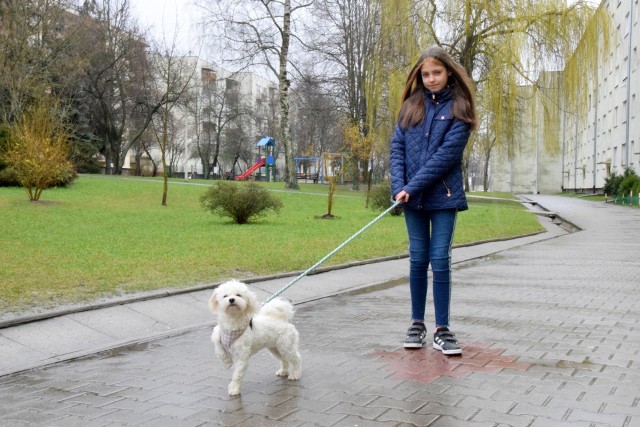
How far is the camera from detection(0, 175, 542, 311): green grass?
27.2ft

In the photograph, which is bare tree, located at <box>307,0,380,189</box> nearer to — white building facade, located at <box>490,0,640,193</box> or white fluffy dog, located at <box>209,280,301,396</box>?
white building facade, located at <box>490,0,640,193</box>

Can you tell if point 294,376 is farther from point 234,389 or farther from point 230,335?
point 230,335

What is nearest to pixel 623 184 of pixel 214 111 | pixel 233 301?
pixel 233 301

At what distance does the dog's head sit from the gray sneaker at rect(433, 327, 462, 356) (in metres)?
1.70

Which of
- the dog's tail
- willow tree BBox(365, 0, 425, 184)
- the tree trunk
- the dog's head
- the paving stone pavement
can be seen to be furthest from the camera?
the tree trunk

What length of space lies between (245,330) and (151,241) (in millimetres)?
9286

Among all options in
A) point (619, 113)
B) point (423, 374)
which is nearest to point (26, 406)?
point (423, 374)

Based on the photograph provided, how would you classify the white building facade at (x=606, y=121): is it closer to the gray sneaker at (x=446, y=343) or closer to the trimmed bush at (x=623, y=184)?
the trimmed bush at (x=623, y=184)

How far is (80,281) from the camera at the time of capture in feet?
26.8

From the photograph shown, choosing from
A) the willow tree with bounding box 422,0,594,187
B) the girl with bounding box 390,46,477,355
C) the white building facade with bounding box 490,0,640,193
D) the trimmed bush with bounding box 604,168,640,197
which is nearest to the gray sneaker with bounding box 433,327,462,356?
the girl with bounding box 390,46,477,355

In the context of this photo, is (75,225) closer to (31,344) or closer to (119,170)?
(31,344)

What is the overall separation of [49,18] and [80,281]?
29.0 m

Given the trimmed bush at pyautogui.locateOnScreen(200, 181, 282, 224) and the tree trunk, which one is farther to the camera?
the tree trunk

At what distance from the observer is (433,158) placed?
5203 mm
